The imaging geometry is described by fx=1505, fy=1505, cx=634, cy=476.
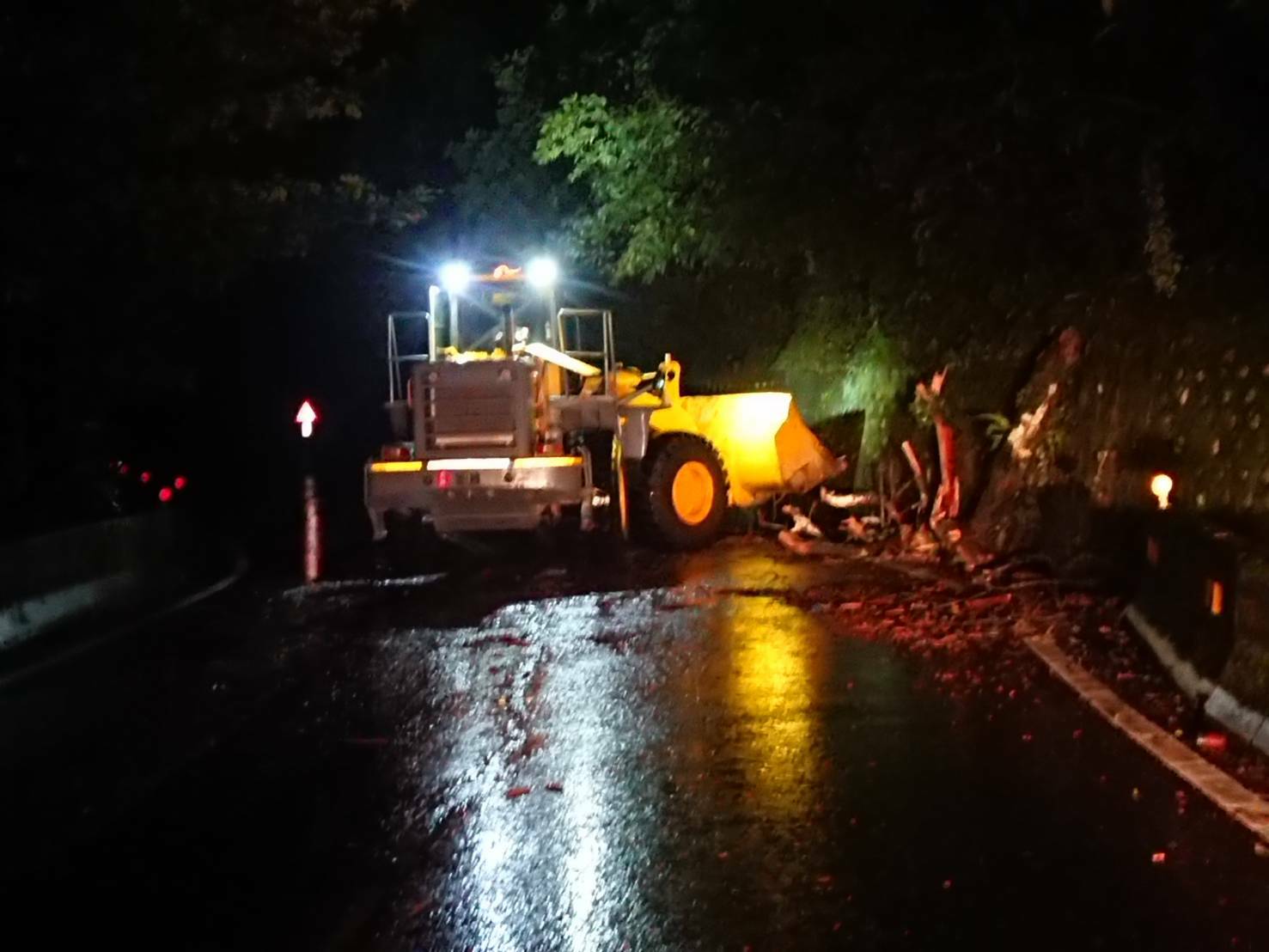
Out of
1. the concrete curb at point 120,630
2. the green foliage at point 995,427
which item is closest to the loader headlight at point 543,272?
the concrete curb at point 120,630

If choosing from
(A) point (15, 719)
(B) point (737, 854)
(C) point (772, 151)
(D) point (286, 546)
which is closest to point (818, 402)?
(C) point (772, 151)

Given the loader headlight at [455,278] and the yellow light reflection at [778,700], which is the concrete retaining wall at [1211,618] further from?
the loader headlight at [455,278]

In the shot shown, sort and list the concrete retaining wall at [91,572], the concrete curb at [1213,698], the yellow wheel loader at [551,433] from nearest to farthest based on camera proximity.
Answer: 1. the concrete curb at [1213,698]
2. the concrete retaining wall at [91,572]
3. the yellow wheel loader at [551,433]

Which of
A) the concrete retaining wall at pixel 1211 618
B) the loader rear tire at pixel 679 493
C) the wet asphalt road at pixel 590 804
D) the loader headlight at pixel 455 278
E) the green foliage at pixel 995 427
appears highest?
the loader headlight at pixel 455 278

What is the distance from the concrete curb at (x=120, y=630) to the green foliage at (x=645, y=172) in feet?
23.3

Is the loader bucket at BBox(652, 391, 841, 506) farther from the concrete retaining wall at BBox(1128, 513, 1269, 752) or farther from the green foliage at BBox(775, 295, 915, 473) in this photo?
the concrete retaining wall at BBox(1128, 513, 1269, 752)

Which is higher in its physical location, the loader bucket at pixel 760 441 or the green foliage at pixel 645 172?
the green foliage at pixel 645 172

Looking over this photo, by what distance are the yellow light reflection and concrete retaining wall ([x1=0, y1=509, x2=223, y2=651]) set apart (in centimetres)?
640

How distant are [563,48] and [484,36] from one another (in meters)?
7.44

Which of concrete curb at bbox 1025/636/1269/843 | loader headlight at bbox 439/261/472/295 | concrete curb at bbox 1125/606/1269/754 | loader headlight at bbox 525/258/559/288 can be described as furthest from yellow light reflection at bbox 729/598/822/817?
loader headlight at bbox 439/261/472/295

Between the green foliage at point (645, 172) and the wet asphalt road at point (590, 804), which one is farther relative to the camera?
the green foliage at point (645, 172)

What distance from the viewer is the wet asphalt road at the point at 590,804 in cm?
605

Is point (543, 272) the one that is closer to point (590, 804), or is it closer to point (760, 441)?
point (760, 441)

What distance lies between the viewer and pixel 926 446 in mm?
19141
